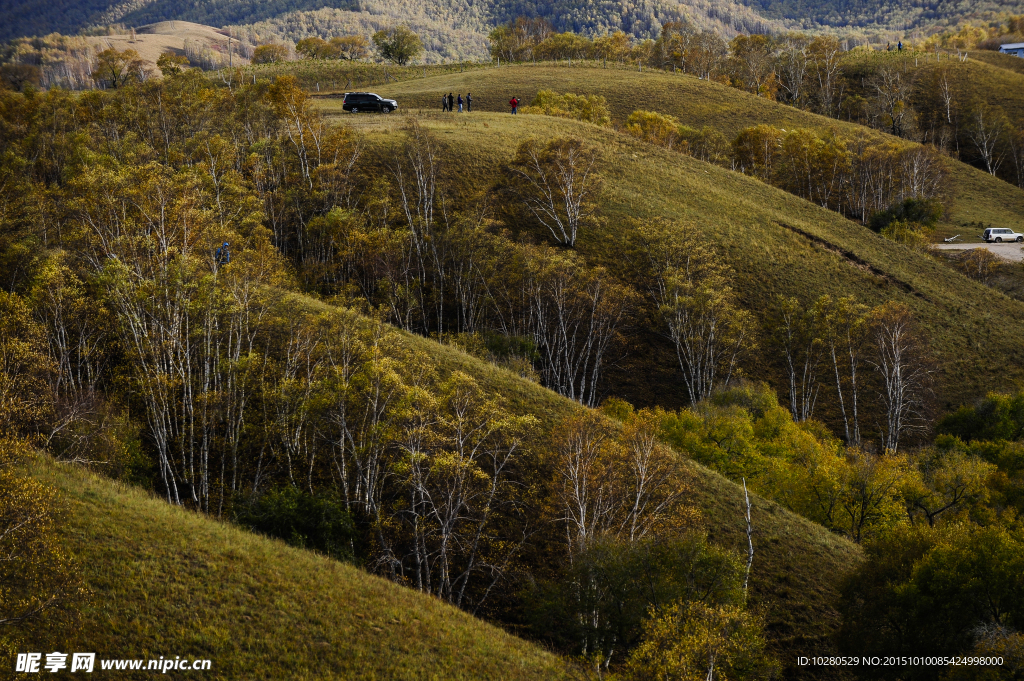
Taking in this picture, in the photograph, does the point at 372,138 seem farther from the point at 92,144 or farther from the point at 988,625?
the point at 988,625

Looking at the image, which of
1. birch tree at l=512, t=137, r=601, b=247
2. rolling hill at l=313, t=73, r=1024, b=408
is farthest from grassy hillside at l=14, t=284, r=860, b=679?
birch tree at l=512, t=137, r=601, b=247

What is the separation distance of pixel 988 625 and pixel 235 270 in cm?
4199

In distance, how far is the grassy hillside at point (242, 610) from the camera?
21547mm

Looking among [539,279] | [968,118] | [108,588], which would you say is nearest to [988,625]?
[108,588]

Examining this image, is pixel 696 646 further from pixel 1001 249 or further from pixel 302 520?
pixel 1001 249

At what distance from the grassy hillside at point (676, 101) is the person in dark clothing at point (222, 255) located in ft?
256

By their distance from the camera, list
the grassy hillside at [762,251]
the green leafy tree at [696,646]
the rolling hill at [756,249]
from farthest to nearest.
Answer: the grassy hillside at [762,251]
the rolling hill at [756,249]
the green leafy tree at [696,646]

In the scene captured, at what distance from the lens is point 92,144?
76.9 m

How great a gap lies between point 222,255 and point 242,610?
28.5 metres

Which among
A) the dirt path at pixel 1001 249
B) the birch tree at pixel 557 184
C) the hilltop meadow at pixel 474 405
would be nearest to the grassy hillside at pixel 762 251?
the hilltop meadow at pixel 474 405

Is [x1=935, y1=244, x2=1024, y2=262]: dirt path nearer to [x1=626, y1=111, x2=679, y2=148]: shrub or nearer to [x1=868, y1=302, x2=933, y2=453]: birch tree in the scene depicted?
[x1=868, y1=302, x2=933, y2=453]: birch tree

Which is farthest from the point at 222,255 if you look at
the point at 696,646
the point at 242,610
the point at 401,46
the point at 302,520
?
the point at 401,46

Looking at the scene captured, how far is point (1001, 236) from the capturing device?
10538cm

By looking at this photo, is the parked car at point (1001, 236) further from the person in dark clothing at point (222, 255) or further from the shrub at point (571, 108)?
the person in dark clothing at point (222, 255)
